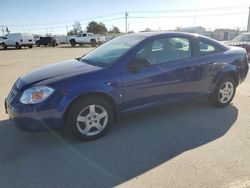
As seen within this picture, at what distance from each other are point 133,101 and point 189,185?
170cm

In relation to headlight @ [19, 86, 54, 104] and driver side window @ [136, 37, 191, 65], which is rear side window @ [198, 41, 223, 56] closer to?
driver side window @ [136, 37, 191, 65]

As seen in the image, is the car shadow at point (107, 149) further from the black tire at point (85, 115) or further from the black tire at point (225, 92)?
the black tire at point (225, 92)

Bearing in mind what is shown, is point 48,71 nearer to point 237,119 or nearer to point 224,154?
point 224,154

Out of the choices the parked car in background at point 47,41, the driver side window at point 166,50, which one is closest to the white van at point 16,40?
the parked car in background at point 47,41

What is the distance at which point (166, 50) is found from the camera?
173 inches

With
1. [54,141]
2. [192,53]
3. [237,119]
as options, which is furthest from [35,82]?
[237,119]

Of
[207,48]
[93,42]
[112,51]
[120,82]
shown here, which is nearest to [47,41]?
[93,42]

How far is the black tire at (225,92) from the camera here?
5.04 meters

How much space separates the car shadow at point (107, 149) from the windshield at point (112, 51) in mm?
1176

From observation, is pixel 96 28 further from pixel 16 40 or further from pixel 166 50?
pixel 166 50

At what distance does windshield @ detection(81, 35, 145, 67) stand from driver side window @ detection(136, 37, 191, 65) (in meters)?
0.23

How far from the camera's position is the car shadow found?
2.89 m

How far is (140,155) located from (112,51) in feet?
6.46

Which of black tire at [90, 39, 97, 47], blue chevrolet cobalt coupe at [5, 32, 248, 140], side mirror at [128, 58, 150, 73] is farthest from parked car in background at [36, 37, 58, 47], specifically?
side mirror at [128, 58, 150, 73]
